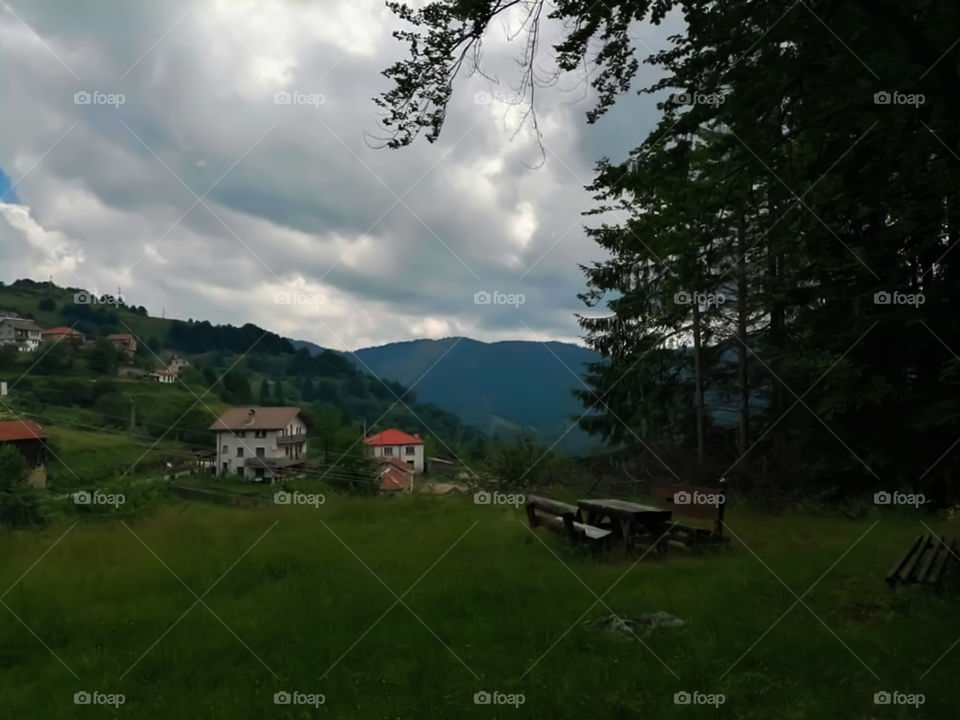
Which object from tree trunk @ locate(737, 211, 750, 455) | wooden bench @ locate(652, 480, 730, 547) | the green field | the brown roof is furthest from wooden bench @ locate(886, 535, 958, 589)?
the brown roof

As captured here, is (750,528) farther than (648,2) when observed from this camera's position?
Yes

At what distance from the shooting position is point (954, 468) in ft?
21.5

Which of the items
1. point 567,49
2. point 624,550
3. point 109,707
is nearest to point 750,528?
point 624,550

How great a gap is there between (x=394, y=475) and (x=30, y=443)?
6841mm

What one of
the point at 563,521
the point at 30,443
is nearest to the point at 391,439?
the point at 563,521

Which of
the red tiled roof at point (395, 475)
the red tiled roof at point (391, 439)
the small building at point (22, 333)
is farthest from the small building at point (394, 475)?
the small building at point (22, 333)

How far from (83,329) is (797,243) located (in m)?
12.6

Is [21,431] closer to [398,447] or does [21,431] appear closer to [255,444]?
[255,444]

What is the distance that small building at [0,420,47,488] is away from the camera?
383 inches

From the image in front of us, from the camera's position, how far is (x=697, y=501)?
8703 millimetres

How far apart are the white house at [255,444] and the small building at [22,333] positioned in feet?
12.1

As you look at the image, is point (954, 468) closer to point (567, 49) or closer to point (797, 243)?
point (797, 243)

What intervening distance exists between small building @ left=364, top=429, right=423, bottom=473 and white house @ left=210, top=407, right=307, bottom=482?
1851 mm

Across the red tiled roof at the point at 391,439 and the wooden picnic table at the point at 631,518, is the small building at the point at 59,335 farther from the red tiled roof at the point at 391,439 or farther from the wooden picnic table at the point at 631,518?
the wooden picnic table at the point at 631,518
